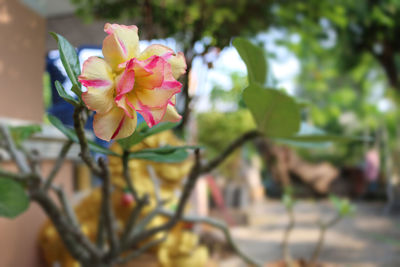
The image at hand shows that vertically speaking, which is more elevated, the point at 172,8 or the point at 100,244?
the point at 172,8

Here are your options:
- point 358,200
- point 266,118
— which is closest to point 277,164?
point 358,200

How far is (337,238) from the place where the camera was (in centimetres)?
171

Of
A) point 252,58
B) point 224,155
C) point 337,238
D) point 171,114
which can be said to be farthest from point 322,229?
point 171,114

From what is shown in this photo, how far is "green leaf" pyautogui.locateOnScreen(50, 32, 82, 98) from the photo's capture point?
16cm

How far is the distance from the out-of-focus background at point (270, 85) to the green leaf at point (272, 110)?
0.18ft

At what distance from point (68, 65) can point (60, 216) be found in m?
0.27

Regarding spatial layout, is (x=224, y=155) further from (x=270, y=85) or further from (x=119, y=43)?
(x=119, y=43)

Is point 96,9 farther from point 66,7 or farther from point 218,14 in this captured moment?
point 218,14

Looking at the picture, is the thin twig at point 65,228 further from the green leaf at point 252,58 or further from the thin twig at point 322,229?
the thin twig at point 322,229

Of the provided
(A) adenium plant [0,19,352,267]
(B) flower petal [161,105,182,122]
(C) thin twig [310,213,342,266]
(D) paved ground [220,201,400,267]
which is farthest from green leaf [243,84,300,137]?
(D) paved ground [220,201,400,267]

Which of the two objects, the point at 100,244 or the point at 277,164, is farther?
the point at 277,164

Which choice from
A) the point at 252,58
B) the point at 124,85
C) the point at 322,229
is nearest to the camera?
the point at 124,85

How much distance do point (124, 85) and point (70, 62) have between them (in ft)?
0.15

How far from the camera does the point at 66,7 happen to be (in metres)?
0.46
